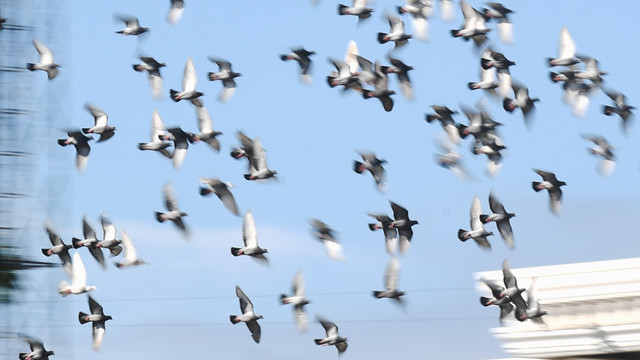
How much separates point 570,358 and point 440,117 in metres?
11.1

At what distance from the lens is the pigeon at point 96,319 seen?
32688 mm

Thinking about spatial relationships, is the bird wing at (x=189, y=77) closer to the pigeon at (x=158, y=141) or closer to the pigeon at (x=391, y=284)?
the pigeon at (x=158, y=141)

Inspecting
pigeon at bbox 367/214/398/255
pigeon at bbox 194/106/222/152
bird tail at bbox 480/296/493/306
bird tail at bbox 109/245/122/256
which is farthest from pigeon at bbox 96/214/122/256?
bird tail at bbox 480/296/493/306

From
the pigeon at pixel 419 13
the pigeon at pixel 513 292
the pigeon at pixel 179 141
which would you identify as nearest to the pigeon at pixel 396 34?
the pigeon at pixel 419 13

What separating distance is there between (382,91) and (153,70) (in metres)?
6.34

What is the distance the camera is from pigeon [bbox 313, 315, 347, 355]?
31.7m

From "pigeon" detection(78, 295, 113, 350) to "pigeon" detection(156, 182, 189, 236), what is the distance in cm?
338

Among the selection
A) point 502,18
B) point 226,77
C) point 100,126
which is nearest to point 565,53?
point 502,18

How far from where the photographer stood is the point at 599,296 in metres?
22.9

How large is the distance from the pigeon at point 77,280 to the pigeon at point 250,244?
4.33 m

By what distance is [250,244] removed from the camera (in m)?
30.5

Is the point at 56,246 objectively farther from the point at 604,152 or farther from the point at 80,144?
the point at 604,152

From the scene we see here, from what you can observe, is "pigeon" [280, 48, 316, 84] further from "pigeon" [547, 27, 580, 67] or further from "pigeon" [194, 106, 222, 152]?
"pigeon" [547, 27, 580, 67]

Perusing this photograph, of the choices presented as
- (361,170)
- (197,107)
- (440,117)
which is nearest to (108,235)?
(197,107)
